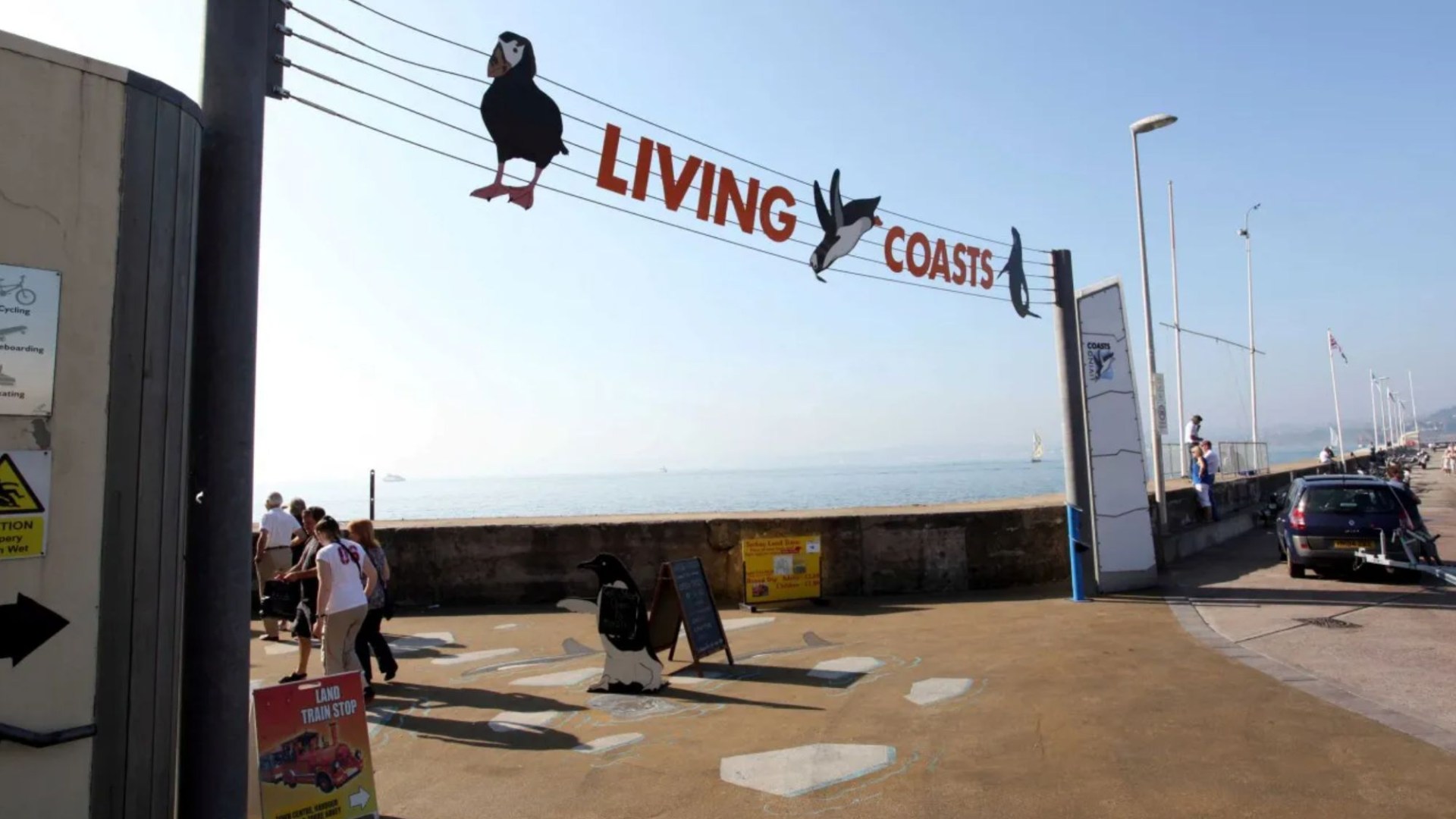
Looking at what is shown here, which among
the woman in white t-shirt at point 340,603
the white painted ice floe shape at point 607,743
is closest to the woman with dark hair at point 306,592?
the woman in white t-shirt at point 340,603

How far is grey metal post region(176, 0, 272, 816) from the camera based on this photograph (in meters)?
4.24

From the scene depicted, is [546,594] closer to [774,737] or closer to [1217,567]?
A: [774,737]

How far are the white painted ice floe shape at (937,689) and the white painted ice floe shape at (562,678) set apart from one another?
10.3ft

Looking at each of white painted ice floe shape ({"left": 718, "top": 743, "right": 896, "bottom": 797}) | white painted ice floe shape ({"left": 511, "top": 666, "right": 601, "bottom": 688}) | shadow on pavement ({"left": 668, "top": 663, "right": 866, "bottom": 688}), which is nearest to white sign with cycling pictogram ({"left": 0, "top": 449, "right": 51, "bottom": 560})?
white painted ice floe shape ({"left": 718, "top": 743, "right": 896, "bottom": 797})

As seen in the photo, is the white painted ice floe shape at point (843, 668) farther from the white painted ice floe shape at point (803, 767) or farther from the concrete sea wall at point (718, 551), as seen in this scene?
the concrete sea wall at point (718, 551)

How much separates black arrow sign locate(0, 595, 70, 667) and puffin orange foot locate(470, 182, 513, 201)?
4.69m

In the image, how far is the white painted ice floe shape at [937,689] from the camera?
746 centimetres

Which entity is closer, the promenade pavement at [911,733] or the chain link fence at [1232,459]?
the promenade pavement at [911,733]

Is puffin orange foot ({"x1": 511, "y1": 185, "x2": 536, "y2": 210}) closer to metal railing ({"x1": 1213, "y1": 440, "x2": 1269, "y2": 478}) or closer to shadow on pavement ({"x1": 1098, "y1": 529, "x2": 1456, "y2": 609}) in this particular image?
shadow on pavement ({"x1": 1098, "y1": 529, "x2": 1456, "y2": 609})

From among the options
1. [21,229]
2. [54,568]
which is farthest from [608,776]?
[21,229]

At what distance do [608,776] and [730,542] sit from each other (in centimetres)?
766

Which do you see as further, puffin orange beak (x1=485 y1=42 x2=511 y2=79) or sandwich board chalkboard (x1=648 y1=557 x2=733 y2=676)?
sandwich board chalkboard (x1=648 y1=557 x2=733 y2=676)

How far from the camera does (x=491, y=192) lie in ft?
24.3

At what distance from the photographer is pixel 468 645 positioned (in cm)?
1060
